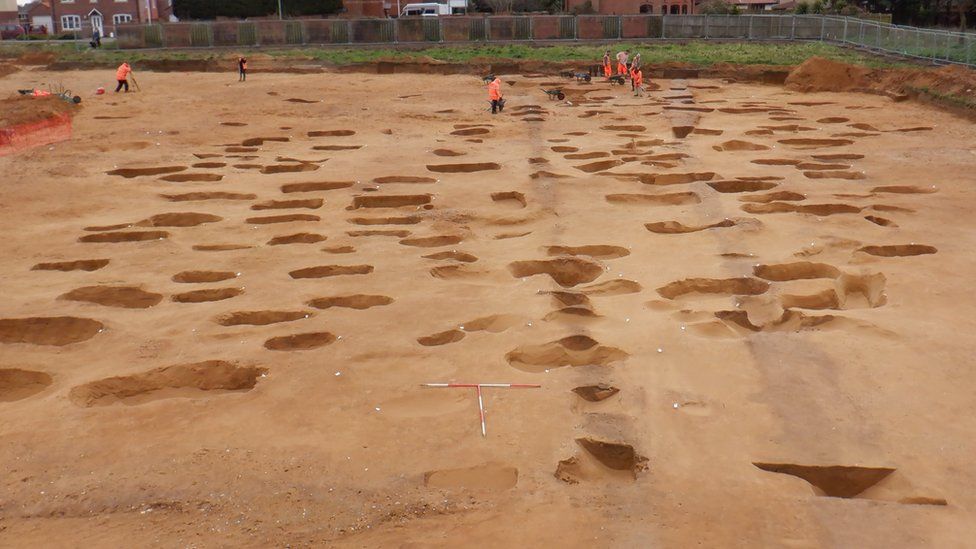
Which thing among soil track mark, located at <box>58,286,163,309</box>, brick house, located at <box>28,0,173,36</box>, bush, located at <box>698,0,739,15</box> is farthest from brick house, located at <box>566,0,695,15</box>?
soil track mark, located at <box>58,286,163,309</box>

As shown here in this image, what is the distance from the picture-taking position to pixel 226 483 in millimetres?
5758

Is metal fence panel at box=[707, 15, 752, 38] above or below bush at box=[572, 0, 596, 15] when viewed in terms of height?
below

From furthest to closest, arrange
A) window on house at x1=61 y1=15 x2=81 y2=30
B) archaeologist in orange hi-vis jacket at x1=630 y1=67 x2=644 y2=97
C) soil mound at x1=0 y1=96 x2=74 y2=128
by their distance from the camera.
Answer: window on house at x1=61 y1=15 x2=81 y2=30, archaeologist in orange hi-vis jacket at x1=630 y1=67 x2=644 y2=97, soil mound at x1=0 y1=96 x2=74 y2=128

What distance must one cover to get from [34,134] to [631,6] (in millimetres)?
38206

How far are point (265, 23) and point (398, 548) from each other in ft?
115

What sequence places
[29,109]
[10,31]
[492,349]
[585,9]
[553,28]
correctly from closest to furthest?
1. [492,349]
2. [29,109]
3. [553,28]
4. [585,9]
5. [10,31]

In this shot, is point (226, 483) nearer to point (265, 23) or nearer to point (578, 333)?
point (578, 333)

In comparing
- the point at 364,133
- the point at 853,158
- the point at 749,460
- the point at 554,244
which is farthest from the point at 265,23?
the point at 749,460

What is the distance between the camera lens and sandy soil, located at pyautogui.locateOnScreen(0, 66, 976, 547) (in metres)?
5.48

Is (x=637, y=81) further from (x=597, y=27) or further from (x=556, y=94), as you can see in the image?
(x=597, y=27)

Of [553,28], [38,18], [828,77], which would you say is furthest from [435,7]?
[828,77]

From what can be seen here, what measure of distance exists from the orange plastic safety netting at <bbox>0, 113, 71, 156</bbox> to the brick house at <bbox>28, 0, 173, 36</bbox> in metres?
37.9

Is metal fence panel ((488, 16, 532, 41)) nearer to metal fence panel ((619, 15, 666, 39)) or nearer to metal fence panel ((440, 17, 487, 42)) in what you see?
metal fence panel ((440, 17, 487, 42))

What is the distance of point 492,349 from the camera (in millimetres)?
7762
